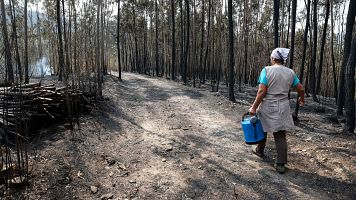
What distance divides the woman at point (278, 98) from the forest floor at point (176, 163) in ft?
1.39

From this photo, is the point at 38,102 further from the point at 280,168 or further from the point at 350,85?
the point at 350,85

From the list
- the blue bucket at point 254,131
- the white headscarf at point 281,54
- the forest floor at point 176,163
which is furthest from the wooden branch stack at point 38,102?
the white headscarf at point 281,54

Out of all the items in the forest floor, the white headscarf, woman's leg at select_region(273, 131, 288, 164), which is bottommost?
the forest floor

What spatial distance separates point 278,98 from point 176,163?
1.91m

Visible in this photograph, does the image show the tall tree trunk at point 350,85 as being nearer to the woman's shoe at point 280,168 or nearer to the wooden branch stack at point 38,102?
the woman's shoe at point 280,168

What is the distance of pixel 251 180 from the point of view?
12.9 ft

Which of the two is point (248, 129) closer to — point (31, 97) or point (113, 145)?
point (113, 145)

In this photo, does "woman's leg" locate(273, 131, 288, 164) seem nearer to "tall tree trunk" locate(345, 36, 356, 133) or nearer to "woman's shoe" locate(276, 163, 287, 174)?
"woman's shoe" locate(276, 163, 287, 174)

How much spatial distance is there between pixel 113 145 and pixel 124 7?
2275 cm

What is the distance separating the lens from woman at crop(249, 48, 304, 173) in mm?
4102

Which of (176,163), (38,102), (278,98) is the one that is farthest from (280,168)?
(38,102)

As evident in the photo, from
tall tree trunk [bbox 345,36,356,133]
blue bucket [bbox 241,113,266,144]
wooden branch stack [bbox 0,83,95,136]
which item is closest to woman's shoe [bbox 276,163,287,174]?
blue bucket [bbox 241,113,266,144]

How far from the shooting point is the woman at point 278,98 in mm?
4102

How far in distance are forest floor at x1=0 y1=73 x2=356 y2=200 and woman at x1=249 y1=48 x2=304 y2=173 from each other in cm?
42
